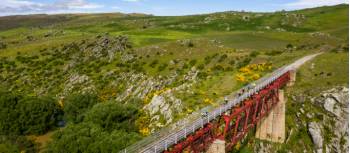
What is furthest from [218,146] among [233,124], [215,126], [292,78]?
[292,78]

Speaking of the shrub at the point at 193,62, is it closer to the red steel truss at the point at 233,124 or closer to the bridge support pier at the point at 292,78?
the bridge support pier at the point at 292,78

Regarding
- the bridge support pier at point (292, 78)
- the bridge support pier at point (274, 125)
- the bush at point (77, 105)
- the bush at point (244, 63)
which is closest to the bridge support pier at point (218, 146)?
the bridge support pier at point (274, 125)

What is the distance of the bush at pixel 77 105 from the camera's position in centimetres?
9056

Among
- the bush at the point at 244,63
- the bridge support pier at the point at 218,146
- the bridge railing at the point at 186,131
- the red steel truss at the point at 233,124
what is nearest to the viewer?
the bridge railing at the point at 186,131

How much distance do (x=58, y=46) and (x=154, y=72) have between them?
215 ft

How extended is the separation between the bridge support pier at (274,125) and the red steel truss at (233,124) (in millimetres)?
1002

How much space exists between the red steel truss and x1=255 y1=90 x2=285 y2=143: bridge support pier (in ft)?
3.29

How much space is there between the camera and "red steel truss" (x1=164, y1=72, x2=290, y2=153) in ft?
136

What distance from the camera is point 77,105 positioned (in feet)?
298

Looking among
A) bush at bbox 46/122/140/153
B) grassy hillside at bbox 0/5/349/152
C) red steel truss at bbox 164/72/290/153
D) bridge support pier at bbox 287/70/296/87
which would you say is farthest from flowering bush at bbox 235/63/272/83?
bush at bbox 46/122/140/153

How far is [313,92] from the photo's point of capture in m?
76.2

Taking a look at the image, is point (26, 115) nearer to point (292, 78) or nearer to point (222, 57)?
point (222, 57)

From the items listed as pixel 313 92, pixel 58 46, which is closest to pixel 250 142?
pixel 313 92

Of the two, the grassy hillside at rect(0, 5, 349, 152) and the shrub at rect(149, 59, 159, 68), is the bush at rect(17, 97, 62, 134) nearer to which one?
the grassy hillside at rect(0, 5, 349, 152)
